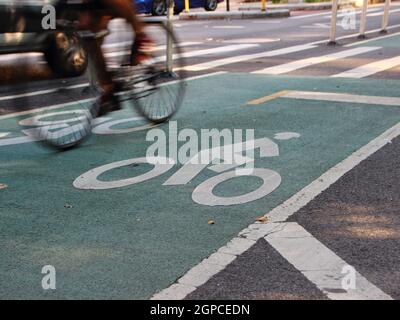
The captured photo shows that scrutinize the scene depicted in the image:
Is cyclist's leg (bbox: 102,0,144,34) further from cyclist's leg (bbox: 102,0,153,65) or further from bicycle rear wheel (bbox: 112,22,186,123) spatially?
bicycle rear wheel (bbox: 112,22,186,123)

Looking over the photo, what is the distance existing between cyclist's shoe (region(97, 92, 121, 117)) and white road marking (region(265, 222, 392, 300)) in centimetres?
227

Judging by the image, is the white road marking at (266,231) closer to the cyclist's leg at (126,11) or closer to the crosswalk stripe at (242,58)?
the cyclist's leg at (126,11)

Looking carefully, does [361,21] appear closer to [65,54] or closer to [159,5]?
[159,5]

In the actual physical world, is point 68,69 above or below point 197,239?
above

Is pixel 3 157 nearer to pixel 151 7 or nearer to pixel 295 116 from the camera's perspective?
pixel 295 116

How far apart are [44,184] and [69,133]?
1280 millimetres

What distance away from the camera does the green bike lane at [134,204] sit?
11.9 feet

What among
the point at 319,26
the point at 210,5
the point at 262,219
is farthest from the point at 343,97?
the point at 210,5

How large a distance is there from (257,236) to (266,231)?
95 mm

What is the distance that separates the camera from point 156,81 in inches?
259

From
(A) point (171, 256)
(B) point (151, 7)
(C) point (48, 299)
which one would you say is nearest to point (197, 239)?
(A) point (171, 256)

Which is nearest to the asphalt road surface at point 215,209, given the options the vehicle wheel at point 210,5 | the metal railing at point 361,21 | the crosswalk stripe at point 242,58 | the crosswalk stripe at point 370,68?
the crosswalk stripe at point 370,68

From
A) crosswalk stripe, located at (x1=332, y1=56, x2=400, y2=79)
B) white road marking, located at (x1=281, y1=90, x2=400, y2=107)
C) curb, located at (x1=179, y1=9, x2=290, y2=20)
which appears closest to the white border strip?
white road marking, located at (x1=281, y1=90, x2=400, y2=107)

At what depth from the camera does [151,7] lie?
26172 millimetres
